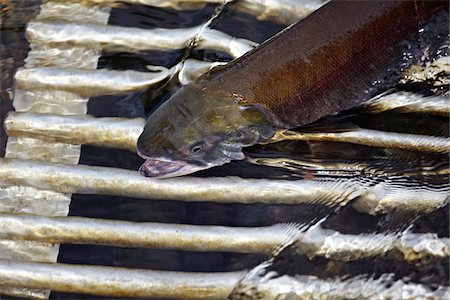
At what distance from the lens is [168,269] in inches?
104

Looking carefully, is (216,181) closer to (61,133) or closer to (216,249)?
(216,249)

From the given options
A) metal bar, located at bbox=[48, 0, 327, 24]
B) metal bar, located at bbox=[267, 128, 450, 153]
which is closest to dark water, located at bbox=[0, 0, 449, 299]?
metal bar, located at bbox=[267, 128, 450, 153]

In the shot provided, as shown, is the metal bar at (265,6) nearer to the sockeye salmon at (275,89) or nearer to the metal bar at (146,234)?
the sockeye salmon at (275,89)

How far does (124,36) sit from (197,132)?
79 centimetres

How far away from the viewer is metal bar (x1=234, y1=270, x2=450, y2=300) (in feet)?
7.89

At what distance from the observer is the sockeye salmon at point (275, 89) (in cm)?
283

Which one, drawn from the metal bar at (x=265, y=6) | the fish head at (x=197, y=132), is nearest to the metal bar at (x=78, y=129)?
the fish head at (x=197, y=132)

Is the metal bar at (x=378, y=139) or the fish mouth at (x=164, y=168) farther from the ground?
the metal bar at (x=378, y=139)

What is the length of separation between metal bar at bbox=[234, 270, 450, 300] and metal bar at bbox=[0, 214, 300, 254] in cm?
15

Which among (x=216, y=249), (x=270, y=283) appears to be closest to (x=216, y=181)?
(x=216, y=249)

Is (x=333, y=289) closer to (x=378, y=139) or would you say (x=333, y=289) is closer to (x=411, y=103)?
Answer: (x=378, y=139)

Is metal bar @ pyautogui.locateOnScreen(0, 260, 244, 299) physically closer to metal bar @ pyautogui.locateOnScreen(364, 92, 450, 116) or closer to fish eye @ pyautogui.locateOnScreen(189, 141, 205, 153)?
fish eye @ pyautogui.locateOnScreen(189, 141, 205, 153)

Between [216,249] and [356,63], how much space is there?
100cm

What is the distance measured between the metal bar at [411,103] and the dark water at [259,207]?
32 millimetres
